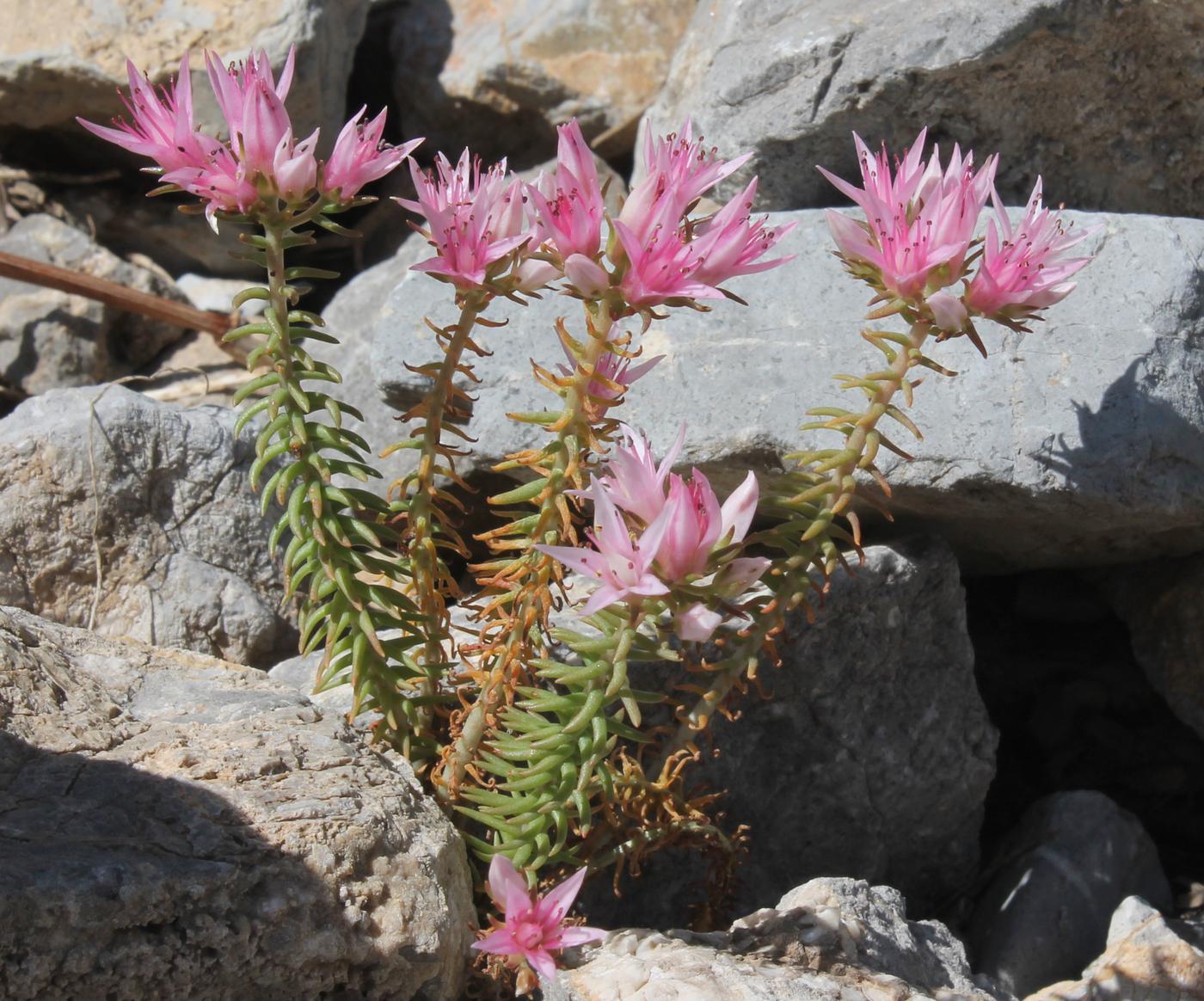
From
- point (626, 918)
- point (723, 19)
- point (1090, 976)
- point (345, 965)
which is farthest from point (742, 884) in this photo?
point (723, 19)

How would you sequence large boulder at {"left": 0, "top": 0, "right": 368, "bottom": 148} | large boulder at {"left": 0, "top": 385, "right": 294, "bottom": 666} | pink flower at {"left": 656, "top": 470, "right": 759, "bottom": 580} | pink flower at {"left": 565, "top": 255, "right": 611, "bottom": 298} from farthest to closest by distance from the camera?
large boulder at {"left": 0, "top": 0, "right": 368, "bottom": 148} → large boulder at {"left": 0, "top": 385, "right": 294, "bottom": 666} → pink flower at {"left": 565, "top": 255, "right": 611, "bottom": 298} → pink flower at {"left": 656, "top": 470, "right": 759, "bottom": 580}

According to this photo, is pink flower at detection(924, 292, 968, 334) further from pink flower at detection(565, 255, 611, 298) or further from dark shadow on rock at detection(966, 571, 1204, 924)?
dark shadow on rock at detection(966, 571, 1204, 924)

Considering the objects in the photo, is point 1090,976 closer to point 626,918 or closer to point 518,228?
point 626,918

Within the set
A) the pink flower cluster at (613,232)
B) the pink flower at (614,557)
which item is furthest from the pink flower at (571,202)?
the pink flower at (614,557)

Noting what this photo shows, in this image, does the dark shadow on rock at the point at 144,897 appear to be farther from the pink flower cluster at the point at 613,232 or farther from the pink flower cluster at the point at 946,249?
the pink flower cluster at the point at 946,249

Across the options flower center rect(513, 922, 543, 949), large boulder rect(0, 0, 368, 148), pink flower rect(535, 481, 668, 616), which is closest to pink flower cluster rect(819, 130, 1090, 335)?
pink flower rect(535, 481, 668, 616)
